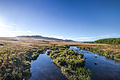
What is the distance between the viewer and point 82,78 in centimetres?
1263

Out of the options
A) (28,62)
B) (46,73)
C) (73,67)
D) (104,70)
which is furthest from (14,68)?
(104,70)

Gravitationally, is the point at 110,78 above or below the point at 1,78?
below

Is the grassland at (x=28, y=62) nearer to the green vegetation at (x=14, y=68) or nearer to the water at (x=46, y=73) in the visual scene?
the green vegetation at (x=14, y=68)

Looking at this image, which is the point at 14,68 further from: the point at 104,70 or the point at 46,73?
the point at 104,70

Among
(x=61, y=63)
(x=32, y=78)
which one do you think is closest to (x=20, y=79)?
(x=32, y=78)

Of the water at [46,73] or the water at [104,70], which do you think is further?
the water at [104,70]

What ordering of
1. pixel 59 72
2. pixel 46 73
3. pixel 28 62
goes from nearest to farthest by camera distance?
1. pixel 46 73
2. pixel 59 72
3. pixel 28 62

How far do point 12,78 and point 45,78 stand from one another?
222 inches

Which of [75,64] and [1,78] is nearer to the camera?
[1,78]

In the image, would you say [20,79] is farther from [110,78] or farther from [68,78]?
[110,78]

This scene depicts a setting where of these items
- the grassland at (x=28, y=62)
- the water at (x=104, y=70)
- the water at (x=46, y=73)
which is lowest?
the water at (x=46, y=73)

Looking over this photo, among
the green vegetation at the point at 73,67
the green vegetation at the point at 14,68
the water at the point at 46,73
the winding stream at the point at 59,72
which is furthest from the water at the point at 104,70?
the green vegetation at the point at 14,68

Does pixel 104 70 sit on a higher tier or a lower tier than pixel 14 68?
lower

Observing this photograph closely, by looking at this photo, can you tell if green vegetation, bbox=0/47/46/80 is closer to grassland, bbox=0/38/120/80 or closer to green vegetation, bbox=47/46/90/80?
grassland, bbox=0/38/120/80
